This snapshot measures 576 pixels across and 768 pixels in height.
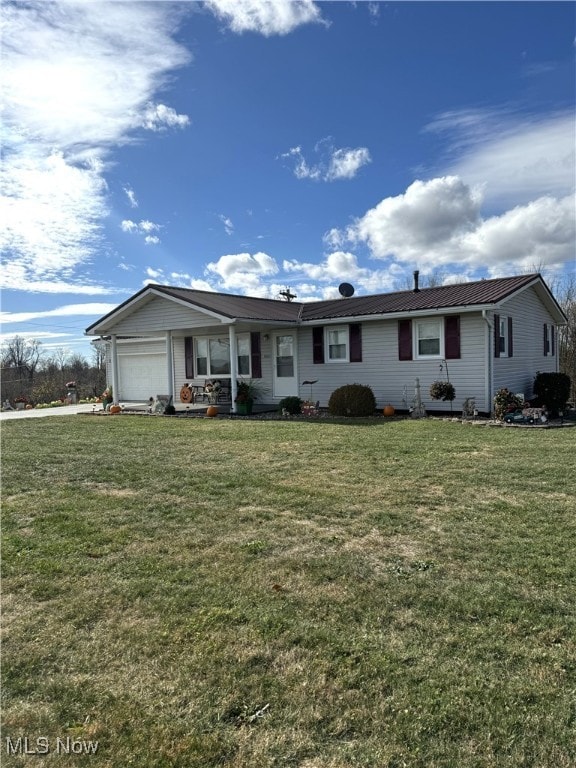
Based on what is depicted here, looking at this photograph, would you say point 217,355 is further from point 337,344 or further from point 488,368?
point 488,368

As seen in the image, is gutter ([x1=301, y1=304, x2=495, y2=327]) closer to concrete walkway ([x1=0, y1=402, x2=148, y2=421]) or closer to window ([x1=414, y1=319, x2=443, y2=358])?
window ([x1=414, y1=319, x2=443, y2=358])

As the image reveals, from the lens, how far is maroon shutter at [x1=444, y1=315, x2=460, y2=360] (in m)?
12.7

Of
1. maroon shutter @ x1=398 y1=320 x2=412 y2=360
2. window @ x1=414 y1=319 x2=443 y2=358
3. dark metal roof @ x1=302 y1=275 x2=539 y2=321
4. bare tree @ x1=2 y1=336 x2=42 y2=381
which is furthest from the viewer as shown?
bare tree @ x1=2 y1=336 x2=42 y2=381

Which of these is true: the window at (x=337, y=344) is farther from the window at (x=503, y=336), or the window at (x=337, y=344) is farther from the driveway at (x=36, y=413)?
the driveway at (x=36, y=413)

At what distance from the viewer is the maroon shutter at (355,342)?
1438cm

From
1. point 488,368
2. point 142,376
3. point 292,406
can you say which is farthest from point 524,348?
point 142,376

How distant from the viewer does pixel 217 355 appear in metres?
17.6

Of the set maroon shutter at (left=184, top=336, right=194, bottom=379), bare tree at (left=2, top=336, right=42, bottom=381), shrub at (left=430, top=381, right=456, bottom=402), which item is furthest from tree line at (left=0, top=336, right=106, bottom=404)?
shrub at (left=430, top=381, right=456, bottom=402)

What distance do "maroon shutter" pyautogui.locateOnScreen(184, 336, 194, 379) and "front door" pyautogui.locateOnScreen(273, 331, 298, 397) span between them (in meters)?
3.58

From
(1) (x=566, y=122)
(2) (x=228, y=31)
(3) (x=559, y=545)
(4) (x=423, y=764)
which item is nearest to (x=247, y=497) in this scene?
(3) (x=559, y=545)

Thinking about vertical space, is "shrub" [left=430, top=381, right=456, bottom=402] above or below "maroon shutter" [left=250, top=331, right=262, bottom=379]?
below

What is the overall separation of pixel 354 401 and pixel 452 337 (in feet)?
9.58

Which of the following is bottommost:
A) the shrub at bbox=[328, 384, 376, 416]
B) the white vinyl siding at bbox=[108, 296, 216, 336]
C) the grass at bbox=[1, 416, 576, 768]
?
the grass at bbox=[1, 416, 576, 768]

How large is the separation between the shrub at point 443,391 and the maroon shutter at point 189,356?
29.7 ft
